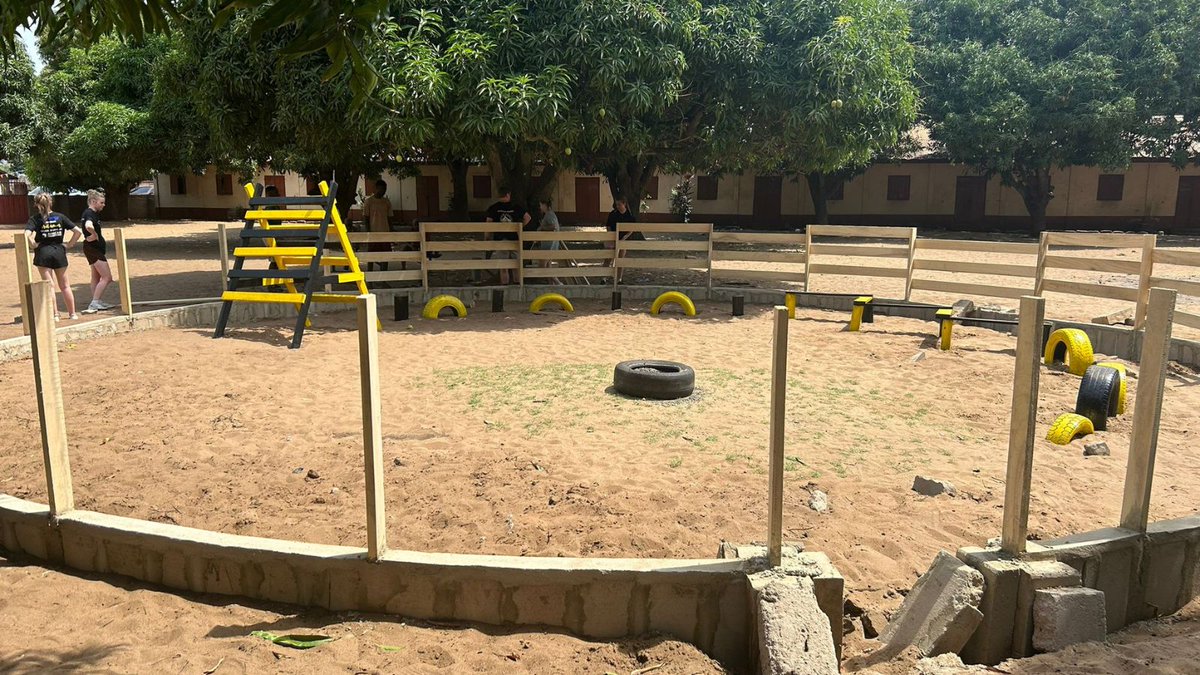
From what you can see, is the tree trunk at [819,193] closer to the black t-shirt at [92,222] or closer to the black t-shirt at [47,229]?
the black t-shirt at [92,222]

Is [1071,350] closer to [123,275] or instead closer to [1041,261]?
[1041,261]

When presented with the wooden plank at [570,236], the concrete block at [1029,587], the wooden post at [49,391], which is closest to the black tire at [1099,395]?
the concrete block at [1029,587]

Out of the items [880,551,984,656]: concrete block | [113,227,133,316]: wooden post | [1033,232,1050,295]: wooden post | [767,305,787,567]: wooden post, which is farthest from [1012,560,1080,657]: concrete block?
[113,227,133,316]: wooden post

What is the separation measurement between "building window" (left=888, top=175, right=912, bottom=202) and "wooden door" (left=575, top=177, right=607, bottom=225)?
37.0 ft

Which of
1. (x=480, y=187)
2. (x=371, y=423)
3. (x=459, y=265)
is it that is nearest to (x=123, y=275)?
(x=459, y=265)

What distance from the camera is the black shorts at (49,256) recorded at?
10.1 m

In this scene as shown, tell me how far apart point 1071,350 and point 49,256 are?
1145 cm

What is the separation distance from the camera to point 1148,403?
141 inches

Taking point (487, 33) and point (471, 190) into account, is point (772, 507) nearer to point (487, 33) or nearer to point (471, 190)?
point (487, 33)

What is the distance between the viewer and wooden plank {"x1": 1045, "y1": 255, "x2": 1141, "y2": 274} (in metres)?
9.92

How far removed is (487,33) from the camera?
11328 mm

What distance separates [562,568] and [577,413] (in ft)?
10.7

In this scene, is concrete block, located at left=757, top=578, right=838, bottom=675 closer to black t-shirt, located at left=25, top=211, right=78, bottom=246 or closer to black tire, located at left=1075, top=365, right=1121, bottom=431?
black tire, located at left=1075, top=365, right=1121, bottom=431

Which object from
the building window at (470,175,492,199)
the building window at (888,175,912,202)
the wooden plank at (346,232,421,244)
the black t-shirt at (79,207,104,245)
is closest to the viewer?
the black t-shirt at (79,207,104,245)
